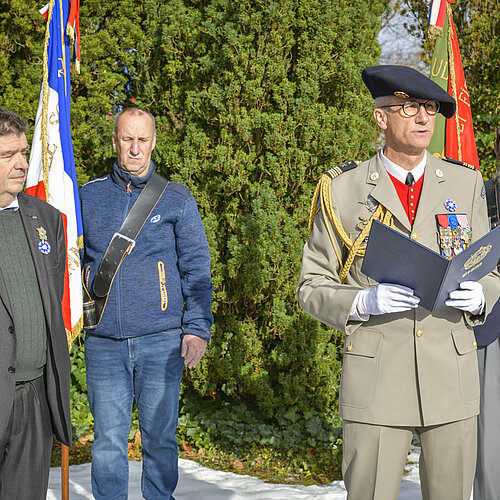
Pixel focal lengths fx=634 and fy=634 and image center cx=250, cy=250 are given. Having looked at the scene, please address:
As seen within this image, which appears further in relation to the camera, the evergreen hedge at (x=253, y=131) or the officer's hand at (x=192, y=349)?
the evergreen hedge at (x=253, y=131)

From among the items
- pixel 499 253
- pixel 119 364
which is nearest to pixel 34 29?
pixel 119 364

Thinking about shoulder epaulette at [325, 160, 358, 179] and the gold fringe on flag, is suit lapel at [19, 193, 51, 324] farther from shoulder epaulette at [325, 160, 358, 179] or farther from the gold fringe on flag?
the gold fringe on flag

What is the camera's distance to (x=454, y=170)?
103 inches

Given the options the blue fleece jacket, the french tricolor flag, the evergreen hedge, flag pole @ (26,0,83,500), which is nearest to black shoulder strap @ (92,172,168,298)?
the blue fleece jacket

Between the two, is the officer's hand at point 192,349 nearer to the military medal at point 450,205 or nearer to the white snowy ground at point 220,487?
the white snowy ground at point 220,487

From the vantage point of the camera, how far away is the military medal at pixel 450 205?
2502mm

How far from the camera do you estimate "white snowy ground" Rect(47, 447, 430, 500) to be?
4.29 m

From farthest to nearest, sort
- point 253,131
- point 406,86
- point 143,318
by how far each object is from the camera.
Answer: point 253,131 → point 143,318 → point 406,86

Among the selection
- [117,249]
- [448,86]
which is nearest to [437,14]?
[448,86]

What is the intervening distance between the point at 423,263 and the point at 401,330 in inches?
15.4

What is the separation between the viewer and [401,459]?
2.43m

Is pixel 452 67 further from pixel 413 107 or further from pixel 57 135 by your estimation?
pixel 57 135

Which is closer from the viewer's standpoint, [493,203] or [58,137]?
[493,203]

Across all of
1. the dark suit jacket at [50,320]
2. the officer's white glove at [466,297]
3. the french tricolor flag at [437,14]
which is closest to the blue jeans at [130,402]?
the dark suit jacket at [50,320]
